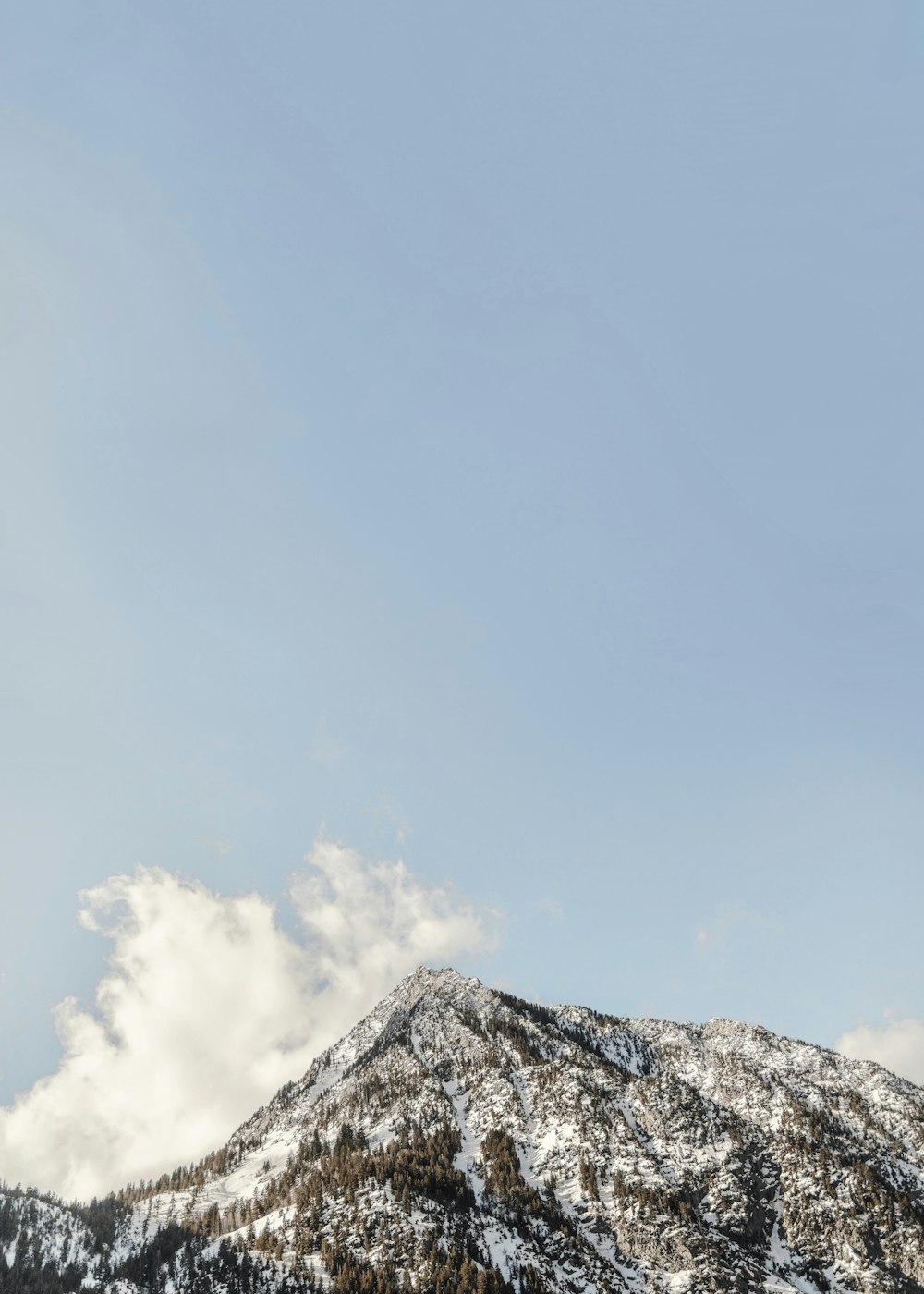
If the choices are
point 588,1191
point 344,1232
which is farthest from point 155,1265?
point 588,1191

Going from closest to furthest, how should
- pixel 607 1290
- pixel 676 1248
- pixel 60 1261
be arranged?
pixel 607 1290 < pixel 676 1248 < pixel 60 1261

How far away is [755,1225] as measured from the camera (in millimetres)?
179750

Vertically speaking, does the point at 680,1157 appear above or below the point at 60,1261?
above

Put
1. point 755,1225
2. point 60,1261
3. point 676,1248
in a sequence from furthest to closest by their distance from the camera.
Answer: point 60,1261, point 755,1225, point 676,1248

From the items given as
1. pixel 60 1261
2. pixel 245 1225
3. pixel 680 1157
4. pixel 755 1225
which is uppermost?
pixel 680 1157

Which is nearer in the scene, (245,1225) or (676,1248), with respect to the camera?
(676,1248)

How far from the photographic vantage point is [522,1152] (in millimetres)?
196875

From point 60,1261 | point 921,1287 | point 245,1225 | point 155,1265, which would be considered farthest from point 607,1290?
point 60,1261

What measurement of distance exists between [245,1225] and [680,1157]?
129105mm

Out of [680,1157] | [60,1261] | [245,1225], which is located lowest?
[60,1261]

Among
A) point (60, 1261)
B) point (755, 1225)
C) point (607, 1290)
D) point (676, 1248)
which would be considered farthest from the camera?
point (60, 1261)

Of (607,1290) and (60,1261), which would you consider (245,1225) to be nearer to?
(60,1261)

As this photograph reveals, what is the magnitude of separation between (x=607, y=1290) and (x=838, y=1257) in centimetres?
6796

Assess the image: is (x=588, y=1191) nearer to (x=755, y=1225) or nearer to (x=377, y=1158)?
(x=755, y=1225)
